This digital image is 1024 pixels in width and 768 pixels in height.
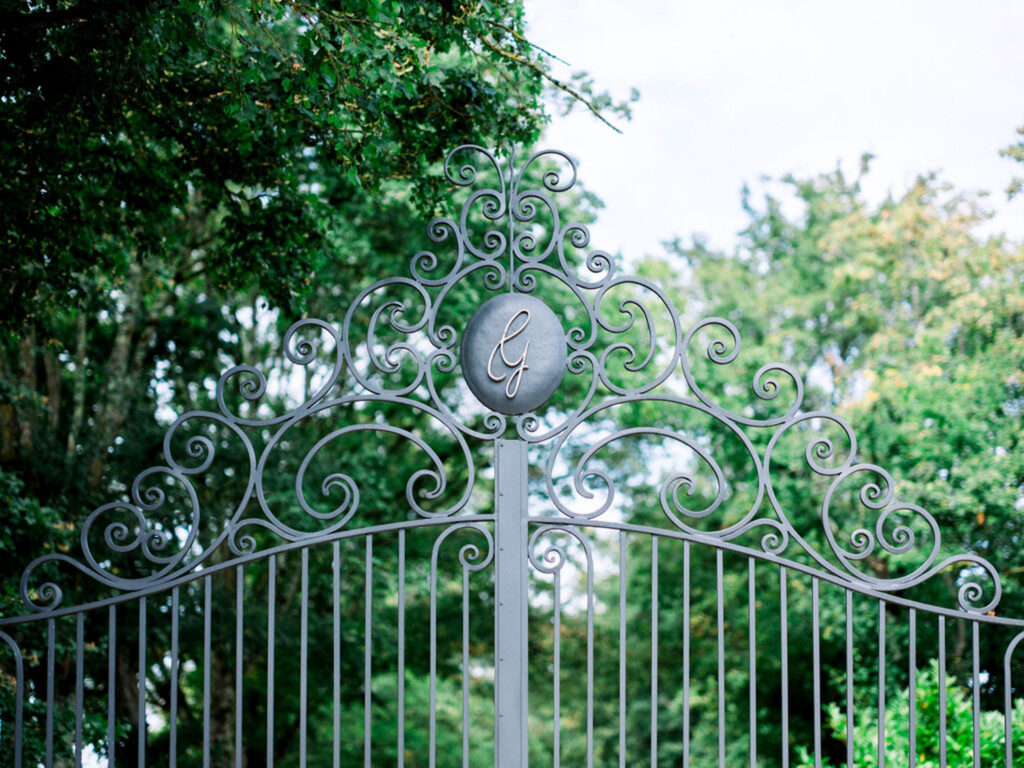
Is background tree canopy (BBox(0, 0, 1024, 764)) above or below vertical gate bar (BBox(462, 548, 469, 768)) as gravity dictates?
above

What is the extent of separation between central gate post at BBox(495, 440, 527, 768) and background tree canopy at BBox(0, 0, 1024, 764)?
193 cm

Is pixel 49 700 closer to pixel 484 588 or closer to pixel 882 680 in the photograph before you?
pixel 882 680

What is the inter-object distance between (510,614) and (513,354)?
967mm

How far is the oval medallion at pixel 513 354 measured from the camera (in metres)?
4.12

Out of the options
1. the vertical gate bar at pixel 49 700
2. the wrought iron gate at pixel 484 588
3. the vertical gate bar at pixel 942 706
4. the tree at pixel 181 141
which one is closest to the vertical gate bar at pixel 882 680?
the vertical gate bar at pixel 942 706

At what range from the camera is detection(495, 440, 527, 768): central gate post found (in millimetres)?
3994

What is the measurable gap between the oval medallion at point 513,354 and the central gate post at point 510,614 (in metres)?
0.18

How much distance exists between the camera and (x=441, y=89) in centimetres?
612

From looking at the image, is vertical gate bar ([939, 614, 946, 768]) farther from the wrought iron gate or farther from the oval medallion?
the oval medallion

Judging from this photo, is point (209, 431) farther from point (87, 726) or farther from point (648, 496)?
point (648, 496)

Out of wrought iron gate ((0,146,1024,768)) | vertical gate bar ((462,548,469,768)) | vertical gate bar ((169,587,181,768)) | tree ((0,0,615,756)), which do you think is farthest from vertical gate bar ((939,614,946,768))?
tree ((0,0,615,756))

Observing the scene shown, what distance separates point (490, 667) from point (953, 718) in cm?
865

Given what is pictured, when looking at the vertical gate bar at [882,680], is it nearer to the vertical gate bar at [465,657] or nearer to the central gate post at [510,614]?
the central gate post at [510,614]

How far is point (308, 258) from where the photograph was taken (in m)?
6.87
